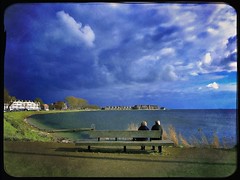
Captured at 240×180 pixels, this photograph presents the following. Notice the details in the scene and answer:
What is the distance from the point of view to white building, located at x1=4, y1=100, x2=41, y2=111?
354 inches

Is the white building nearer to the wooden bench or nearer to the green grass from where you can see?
the green grass

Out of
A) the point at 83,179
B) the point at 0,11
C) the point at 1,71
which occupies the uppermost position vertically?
the point at 0,11

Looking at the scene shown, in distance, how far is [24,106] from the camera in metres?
9.58

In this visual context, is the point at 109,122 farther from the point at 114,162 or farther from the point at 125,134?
the point at 114,162

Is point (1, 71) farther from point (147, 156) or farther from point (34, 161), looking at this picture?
point (147, 156)

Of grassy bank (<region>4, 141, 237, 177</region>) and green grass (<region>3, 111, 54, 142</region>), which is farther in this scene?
green grass (<region>3, 111, 54, 142</region>)

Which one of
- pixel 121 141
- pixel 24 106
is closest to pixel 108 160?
pixel 121 141

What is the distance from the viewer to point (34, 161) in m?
7.66

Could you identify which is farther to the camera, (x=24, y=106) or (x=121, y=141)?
(x=24, y=106)

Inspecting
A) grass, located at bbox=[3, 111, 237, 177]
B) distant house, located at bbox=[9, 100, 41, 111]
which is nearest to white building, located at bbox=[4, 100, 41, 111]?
distant house, located at bbox=[9, 100, 41, 111]

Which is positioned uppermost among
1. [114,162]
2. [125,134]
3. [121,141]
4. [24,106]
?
[24,106]

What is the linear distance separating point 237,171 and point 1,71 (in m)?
4.46

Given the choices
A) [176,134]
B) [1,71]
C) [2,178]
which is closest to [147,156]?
[176,134]

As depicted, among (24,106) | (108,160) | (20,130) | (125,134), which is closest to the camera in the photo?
(108,160)
